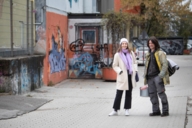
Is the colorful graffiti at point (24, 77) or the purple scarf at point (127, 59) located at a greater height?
the purple scarf at point (127, 59)

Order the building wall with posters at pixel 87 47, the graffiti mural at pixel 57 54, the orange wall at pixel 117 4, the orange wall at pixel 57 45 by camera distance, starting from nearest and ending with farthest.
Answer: the orange wall at pixel 57 45, the graffiti mural at pixel 57 54, the building wall with posters at pixel 87 47, the orange wall at pixel 117 4

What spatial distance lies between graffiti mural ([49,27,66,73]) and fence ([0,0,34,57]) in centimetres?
185

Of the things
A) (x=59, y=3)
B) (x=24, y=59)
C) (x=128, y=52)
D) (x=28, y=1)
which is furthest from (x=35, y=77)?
(x=128, y=52)

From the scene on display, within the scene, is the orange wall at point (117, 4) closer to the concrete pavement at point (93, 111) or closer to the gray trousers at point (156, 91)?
the concrete pavement at point (93, 111)

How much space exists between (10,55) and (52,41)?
4326mm

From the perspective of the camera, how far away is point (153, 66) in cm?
1124

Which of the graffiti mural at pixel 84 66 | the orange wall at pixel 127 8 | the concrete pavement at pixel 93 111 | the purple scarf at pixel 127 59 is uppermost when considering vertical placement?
the orange wall at pixel 127 8

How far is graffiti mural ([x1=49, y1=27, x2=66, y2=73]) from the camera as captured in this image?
19.6 metres

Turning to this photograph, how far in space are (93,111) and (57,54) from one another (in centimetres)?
825

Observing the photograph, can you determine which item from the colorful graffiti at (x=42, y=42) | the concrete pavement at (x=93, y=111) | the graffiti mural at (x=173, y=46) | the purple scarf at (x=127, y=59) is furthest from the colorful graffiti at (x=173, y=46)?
the purple scarf at (x=127, y=59)

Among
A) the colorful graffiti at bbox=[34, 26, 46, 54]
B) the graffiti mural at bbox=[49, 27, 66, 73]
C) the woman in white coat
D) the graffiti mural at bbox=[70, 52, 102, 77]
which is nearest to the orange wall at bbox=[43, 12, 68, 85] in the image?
the graffiti mural at bbox=[49, 27, 66, 73]

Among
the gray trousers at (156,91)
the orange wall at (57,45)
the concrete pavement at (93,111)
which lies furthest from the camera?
the orange wall at (57,45)

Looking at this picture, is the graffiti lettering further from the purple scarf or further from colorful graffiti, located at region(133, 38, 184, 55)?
colorful graffiti, located at region(133, 38, 184, 55)

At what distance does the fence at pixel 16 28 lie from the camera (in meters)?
15.2
